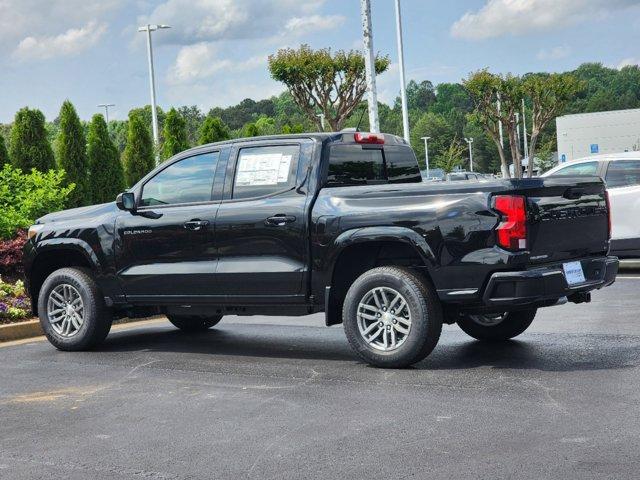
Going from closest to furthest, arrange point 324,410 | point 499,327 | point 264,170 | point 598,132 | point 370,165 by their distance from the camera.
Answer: point 324,410 → point 264,170 → point 370,165 → point 499,327 → point 598,132

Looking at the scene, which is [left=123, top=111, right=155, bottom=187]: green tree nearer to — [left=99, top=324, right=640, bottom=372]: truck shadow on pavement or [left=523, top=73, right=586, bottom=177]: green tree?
[left=99, top=324, right=640, bottom=372]: truck shadow on pavement

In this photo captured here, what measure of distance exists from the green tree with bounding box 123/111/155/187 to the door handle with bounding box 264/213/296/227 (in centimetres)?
1869

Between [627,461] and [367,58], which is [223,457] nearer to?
[627,461]

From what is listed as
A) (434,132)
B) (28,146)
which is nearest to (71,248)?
(28,146)

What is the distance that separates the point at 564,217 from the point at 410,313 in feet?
4.65

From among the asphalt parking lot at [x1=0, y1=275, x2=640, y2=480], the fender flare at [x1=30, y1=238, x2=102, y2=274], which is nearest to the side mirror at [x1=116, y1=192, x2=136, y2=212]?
the fender flare at [x1=30, y1=238, x2=102, y2=274]

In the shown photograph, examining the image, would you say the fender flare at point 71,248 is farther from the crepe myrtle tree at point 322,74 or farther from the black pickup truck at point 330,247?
the crepe myrtle tree at point 322,74

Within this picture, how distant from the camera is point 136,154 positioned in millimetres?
26906

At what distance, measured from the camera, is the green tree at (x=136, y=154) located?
26.9m

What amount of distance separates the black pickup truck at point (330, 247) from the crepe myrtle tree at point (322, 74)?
126 ft

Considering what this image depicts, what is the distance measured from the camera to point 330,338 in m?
10.2

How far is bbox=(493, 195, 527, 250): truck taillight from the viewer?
753 centimetres

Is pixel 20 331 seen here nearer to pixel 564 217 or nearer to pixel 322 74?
pixel 564 217

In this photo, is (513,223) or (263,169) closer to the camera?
(513,223)
